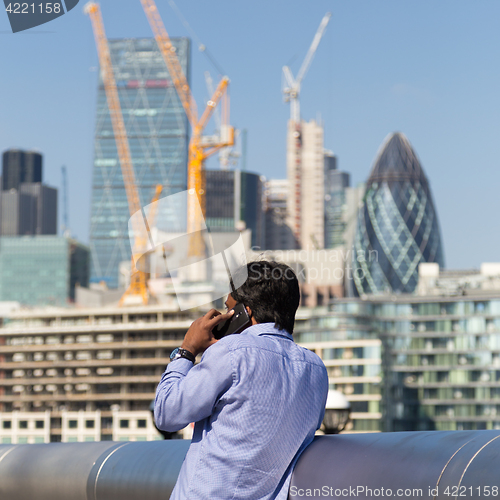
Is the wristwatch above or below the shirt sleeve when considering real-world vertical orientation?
above

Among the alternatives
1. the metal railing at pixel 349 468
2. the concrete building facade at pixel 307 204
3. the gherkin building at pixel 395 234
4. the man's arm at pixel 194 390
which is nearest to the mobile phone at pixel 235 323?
the man's arm at pixel 194 390

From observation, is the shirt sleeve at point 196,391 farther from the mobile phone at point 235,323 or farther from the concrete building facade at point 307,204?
the concrete building facade at point 307,204

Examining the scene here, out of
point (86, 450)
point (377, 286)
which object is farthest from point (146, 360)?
point (86, 450)

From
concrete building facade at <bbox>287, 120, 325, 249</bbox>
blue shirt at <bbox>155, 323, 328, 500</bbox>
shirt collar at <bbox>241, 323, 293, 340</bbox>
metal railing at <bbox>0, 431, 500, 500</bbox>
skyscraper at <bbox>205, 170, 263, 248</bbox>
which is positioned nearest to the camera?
metal railing at <bbox>0, 431, 500, 500</bbox>

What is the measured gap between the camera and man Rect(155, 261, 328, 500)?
251 cm

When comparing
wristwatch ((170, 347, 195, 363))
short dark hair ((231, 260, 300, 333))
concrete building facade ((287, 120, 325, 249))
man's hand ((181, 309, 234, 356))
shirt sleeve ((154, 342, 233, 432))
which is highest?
concrete building facade ((287, 120, 325, 249))

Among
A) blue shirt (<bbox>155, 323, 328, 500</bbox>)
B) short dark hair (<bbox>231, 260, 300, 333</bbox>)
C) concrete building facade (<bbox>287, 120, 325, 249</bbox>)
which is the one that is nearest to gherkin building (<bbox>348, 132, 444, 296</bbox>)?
concrete building facade (<bbox>287, 120, 325, 249</bbox>)

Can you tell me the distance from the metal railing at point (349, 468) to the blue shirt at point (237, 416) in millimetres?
125

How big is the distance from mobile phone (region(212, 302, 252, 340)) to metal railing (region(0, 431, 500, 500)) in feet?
1.54

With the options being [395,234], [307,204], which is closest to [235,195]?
[307,204]

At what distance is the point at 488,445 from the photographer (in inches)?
89.0

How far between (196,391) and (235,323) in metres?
0.31

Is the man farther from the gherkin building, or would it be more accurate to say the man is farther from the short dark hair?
the gherkin building

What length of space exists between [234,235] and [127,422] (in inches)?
3888
